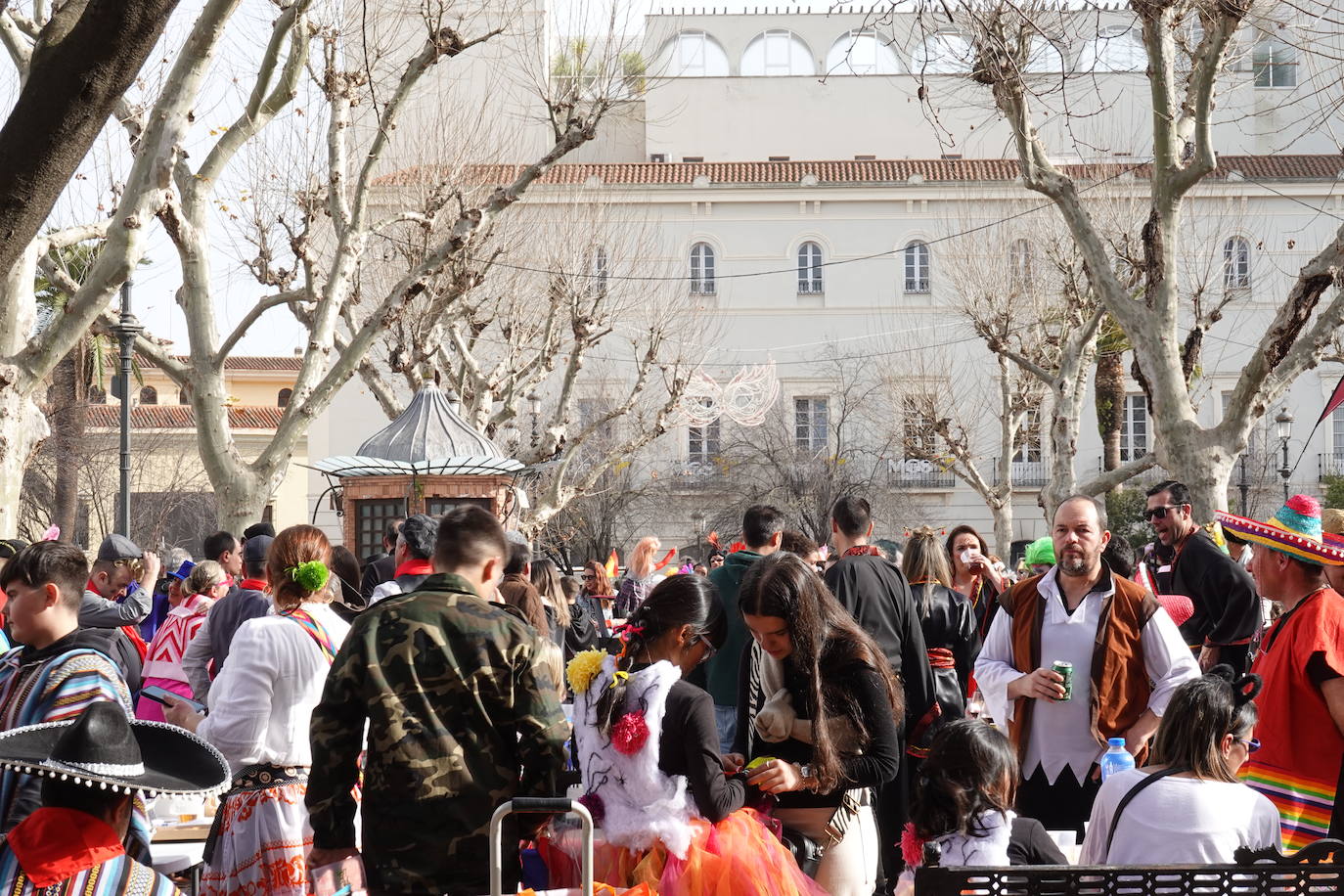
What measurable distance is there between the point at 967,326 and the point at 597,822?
44.0 m

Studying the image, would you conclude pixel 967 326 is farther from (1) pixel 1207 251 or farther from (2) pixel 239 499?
(2) pixel 239 499

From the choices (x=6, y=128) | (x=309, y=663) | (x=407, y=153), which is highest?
(x=407, y=153)

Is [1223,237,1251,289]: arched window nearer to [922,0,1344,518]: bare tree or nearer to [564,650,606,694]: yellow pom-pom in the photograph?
[922,0,1344,518]: bare tree

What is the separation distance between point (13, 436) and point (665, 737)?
26.9ft

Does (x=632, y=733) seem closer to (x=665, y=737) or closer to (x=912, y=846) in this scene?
(x=665, y=737)

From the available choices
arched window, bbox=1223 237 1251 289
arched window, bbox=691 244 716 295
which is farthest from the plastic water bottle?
arched window, bbox=691 244 716 295

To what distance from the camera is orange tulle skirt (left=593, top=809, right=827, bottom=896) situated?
438 centimetres

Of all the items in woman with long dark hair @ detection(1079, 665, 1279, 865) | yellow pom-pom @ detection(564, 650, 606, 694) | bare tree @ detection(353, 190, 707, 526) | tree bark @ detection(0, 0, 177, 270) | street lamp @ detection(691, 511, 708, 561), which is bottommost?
street lamp @ detection(691, 511, 708, 561)

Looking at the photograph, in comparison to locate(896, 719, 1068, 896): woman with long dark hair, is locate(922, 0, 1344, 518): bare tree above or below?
above

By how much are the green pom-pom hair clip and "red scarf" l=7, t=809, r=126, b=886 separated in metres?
2.45

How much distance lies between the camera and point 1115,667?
19.6 ft

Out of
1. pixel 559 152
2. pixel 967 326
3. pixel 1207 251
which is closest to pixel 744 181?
pixel 967 326

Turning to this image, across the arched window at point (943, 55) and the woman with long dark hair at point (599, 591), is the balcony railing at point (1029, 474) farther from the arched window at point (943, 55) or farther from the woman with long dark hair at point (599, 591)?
the arched window at point (943, 55)

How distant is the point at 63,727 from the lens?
319cm
